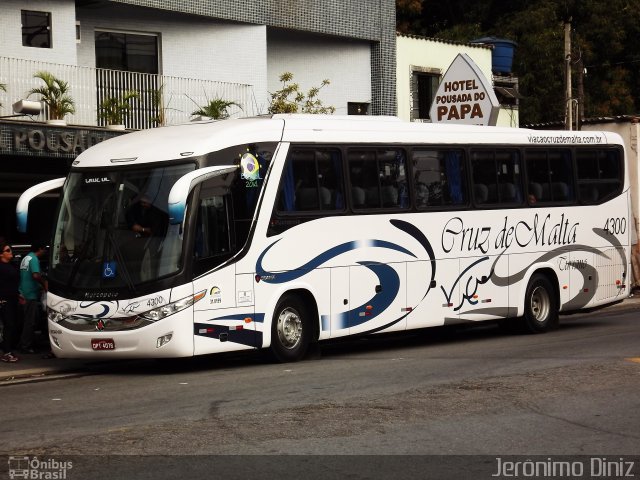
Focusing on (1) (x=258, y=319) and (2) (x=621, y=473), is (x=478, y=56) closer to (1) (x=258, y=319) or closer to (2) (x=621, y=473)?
(1) (x=258, y=319)

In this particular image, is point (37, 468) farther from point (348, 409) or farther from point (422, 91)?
point (422, 91)

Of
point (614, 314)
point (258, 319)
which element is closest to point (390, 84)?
point (614, 314)

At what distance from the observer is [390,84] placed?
31.9 meters

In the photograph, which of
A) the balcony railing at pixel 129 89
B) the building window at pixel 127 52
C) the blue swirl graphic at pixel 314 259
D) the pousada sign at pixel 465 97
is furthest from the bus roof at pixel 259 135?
the building window at pixel 127 52

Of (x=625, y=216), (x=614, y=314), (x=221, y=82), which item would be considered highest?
(x=221, y=82)

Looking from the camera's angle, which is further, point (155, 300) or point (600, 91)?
point (600, 91)

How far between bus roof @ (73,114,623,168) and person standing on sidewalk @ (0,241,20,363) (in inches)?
69.9

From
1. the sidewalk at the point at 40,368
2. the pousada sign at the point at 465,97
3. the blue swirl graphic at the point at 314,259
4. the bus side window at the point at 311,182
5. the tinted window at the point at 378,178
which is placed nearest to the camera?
the sidewalk at the point at 40,368

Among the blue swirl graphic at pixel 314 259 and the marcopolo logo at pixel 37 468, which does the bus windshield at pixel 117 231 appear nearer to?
the blue swirl graphic at pixel 314 259

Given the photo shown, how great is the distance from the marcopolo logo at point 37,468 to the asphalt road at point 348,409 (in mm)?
176

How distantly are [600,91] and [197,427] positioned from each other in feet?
142

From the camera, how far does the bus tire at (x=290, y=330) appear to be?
1634 cm

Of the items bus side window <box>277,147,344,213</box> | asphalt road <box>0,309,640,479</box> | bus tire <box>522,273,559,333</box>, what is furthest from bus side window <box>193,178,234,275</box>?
bus tire <box>522,273,559,333</box>

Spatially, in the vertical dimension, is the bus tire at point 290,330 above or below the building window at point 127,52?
below
